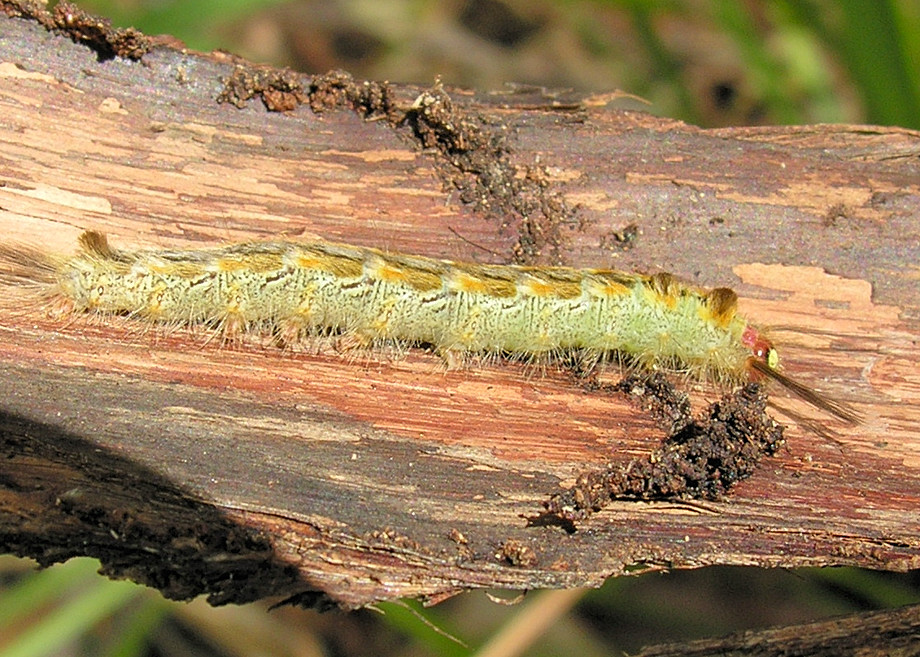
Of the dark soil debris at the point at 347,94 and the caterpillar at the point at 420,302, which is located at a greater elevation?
the dark soil debris at the point at 347,94

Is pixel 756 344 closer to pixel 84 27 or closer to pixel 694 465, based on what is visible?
pixel 694 465

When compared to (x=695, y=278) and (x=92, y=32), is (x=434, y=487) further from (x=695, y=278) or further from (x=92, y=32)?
(x=92, y=32)

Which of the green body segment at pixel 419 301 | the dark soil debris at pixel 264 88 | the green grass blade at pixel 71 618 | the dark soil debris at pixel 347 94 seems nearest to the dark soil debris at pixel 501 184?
the dark soil debris at pixel 347 94

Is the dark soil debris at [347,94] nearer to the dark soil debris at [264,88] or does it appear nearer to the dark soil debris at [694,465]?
the dark soil debris at [264,88]

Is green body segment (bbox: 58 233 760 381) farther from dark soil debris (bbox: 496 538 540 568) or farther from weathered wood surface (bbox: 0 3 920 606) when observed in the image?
dark soil debris (bbox: 496 538 540 568)

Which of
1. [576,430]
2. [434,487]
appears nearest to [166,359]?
[434,487]
